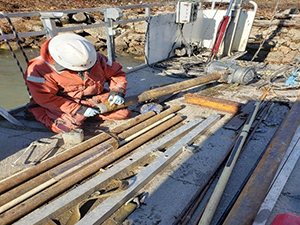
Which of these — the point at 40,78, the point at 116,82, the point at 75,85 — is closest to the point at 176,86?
the point at 116,82

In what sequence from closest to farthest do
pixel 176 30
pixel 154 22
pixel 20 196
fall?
pixel 20 196 → pixel 154 22 → pixel 176 30

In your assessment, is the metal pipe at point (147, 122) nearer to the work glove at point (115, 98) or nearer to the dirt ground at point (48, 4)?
the work glove at point (115, 98)

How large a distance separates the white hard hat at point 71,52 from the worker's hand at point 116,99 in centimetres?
60

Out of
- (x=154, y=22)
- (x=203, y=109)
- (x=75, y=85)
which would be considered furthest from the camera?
(x=154, y=22)

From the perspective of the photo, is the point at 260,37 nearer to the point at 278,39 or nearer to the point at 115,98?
the point at 278,39

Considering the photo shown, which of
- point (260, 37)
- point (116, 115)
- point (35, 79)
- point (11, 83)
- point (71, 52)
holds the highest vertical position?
point (71, 52)

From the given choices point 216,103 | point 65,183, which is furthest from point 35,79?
point 216,103

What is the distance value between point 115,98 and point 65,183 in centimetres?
149

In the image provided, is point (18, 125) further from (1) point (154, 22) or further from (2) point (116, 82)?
(1) point (154, 22)

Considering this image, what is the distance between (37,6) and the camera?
14.8m

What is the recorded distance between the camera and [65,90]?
10.8 ft

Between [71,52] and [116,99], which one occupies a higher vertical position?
[71,52]

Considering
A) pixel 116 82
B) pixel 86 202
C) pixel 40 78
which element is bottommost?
pixel 86 202

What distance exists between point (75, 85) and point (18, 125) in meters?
1.06
